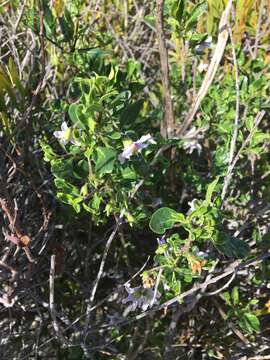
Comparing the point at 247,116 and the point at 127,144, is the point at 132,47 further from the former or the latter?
the point at 127,144

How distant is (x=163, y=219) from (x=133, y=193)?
133mm

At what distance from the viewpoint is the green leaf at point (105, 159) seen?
1.00m

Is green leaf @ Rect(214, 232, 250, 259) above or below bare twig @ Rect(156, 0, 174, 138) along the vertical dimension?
below

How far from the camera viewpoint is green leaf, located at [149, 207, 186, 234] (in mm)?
998

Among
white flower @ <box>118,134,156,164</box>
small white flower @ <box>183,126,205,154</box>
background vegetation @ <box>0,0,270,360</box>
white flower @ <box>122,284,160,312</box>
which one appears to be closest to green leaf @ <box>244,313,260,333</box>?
background vegetation @ <box>0,0,270,360</box>

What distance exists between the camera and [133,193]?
1122mm

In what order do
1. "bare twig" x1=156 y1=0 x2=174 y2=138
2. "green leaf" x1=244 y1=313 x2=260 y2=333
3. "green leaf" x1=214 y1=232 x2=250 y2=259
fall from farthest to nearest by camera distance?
"green leaf" x1=244 y1=313 x2=260 y2=333 → "bare twig" x1=156 y1=0 x2=174 y2=138 → "green leaf" x1=214 y1=232 x2=250 y2=259

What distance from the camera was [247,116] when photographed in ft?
4.51

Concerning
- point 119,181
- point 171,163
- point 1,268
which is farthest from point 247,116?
point 1,268

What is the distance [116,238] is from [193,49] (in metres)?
0.57

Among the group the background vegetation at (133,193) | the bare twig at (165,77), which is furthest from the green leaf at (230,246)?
the bare twig at (165,77)

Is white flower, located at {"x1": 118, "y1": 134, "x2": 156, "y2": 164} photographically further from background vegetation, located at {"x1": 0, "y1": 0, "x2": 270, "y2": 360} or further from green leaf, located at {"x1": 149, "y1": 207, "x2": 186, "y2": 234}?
green leaf, located at {"x1": 149, "y1": 207, "x2": 186, "y2": 234}

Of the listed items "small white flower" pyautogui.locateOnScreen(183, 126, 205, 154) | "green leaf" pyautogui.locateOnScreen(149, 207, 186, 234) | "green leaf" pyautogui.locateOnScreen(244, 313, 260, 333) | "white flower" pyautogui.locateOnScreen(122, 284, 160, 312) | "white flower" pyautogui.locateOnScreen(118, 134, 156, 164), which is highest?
"white flower" pyautogui.locateOnScreen(118, 134, 156, 164)

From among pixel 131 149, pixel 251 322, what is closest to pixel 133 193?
pixel 131 149
